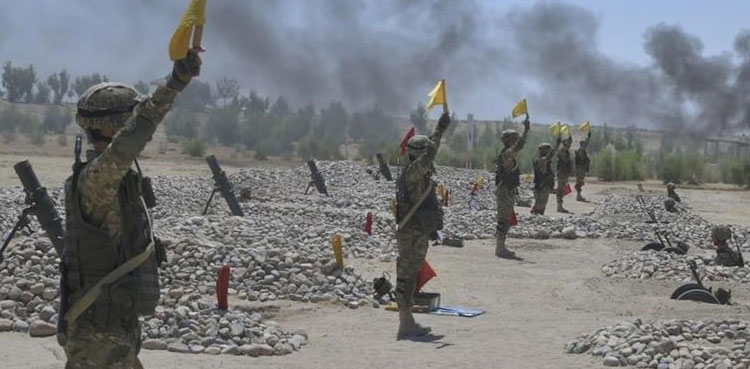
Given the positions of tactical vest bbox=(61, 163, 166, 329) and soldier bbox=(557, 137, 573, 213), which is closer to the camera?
tactical vest bbox=(61, 163, 166, 329)

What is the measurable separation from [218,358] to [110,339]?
4.06 metres

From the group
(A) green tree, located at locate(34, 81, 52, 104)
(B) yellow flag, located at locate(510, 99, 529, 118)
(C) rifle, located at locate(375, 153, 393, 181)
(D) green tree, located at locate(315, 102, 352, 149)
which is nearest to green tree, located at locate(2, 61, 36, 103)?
(A) green tree, located at locate(34, 81, 52, 104)

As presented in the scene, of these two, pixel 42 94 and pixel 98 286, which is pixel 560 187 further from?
pixel 42 94

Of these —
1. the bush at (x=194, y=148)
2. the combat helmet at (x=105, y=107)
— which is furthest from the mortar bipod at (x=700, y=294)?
the bush at (x=194, y=148)

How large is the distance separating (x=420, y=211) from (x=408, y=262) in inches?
18.4

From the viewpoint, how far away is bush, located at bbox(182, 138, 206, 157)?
5312cm

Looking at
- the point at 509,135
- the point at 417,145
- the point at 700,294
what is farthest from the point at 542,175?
the point at 417,145

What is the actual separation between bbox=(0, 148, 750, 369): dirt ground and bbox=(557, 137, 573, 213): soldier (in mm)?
8247

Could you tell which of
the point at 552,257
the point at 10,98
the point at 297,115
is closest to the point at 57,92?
the point at 10,98

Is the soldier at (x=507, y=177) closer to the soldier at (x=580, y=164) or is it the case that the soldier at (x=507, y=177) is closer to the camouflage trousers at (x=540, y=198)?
the camouflage trousers at (x=540, y=198)

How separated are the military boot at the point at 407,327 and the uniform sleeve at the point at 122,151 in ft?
18.1

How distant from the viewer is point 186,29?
438 cm

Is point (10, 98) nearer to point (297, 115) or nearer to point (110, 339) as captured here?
point (297, 115)

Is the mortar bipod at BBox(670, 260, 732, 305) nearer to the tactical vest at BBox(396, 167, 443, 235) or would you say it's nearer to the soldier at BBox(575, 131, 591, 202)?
the tactical vest at BBox(396, 167, 443, 235)
